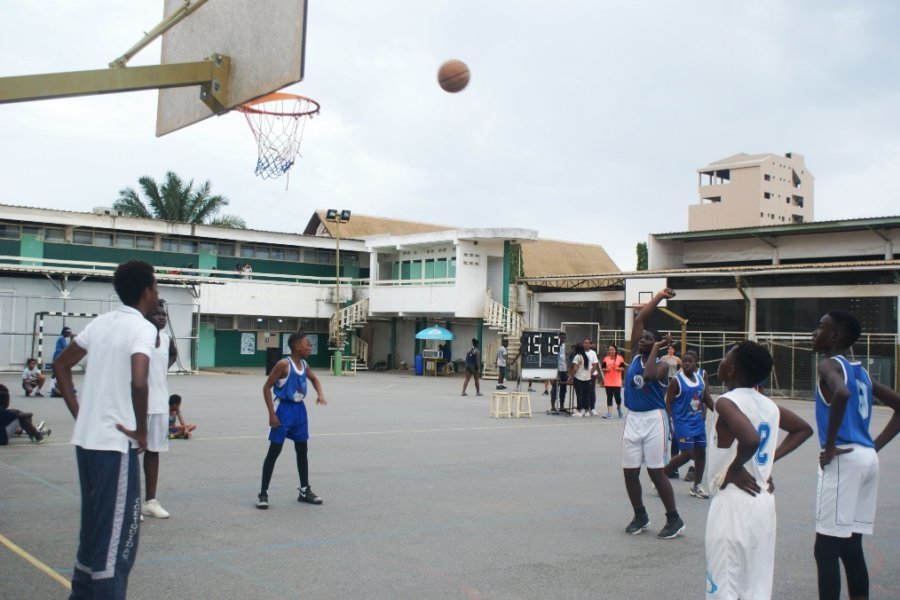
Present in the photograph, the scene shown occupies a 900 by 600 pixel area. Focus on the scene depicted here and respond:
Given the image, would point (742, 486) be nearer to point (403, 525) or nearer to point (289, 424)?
point (403, 525)

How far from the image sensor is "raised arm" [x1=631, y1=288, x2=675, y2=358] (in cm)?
729

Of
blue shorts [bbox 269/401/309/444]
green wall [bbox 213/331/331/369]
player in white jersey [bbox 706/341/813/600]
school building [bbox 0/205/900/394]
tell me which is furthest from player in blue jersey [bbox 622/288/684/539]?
green wall [bbox 213/331/331/369]

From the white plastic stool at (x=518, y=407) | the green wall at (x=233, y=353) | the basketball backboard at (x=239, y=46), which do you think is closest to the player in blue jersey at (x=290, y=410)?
the basketball backboard at (x=239, y=46)

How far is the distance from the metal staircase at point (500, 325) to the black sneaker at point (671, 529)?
105 ft

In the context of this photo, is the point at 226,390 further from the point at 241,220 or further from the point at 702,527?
the point at 241,220

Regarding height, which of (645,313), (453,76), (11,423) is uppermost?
(453,76)

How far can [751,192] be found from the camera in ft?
209

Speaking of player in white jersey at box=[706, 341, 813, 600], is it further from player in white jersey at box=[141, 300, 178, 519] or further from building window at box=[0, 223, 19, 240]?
building window at box=[0, 223, 19, 240]

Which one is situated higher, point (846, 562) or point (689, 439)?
point (689, 439)

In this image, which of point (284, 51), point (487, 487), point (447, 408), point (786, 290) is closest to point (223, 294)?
point (447, 408)

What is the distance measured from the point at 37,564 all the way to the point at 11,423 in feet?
24.2

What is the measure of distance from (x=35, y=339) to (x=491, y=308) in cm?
2000

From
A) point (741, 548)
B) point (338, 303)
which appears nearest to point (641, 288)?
point (338, 303)

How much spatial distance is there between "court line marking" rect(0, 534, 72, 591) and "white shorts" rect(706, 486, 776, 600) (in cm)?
433
